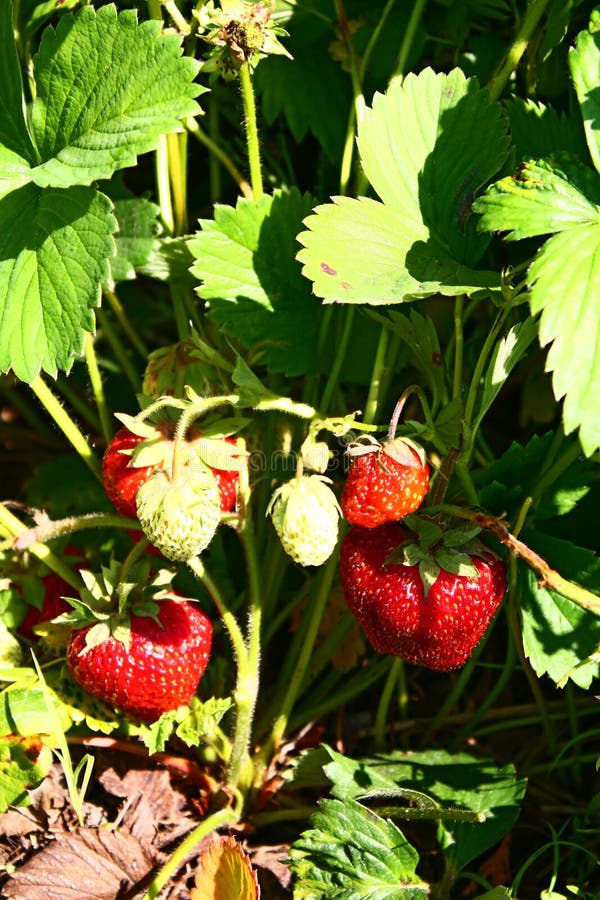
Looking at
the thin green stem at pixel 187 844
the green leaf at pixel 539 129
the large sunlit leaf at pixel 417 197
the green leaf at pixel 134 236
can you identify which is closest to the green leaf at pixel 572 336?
the large sunlit leaf at pixel 417 197

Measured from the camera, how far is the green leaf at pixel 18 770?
46.1 inches

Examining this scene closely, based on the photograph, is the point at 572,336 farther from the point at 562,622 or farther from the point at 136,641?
the point at 136,641

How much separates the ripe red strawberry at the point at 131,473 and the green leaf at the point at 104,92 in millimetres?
286

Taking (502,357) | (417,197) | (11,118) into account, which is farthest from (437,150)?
(11,118)

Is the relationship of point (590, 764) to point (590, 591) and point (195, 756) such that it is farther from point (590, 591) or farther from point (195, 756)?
point (195, 756)

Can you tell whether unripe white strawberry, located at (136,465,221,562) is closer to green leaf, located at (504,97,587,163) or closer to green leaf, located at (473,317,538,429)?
green leaf, located at (473,317,538,429)

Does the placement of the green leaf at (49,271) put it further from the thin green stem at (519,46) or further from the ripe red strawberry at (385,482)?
the thin green stem at (519,46)

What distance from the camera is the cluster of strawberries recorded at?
1.00 meters

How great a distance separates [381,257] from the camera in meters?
1.05

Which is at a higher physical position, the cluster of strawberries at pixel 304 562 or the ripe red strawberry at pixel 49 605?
the cluster of strawberries at pixel 304 562

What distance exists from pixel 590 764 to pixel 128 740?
622 mm

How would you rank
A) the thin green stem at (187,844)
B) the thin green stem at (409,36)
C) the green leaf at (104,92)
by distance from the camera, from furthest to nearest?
the thin green stem at (409,36) < the thin green stem at (187,844) < the green leaf at (104,92)

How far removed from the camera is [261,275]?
1.23m

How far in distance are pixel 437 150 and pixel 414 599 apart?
19.7 inches
